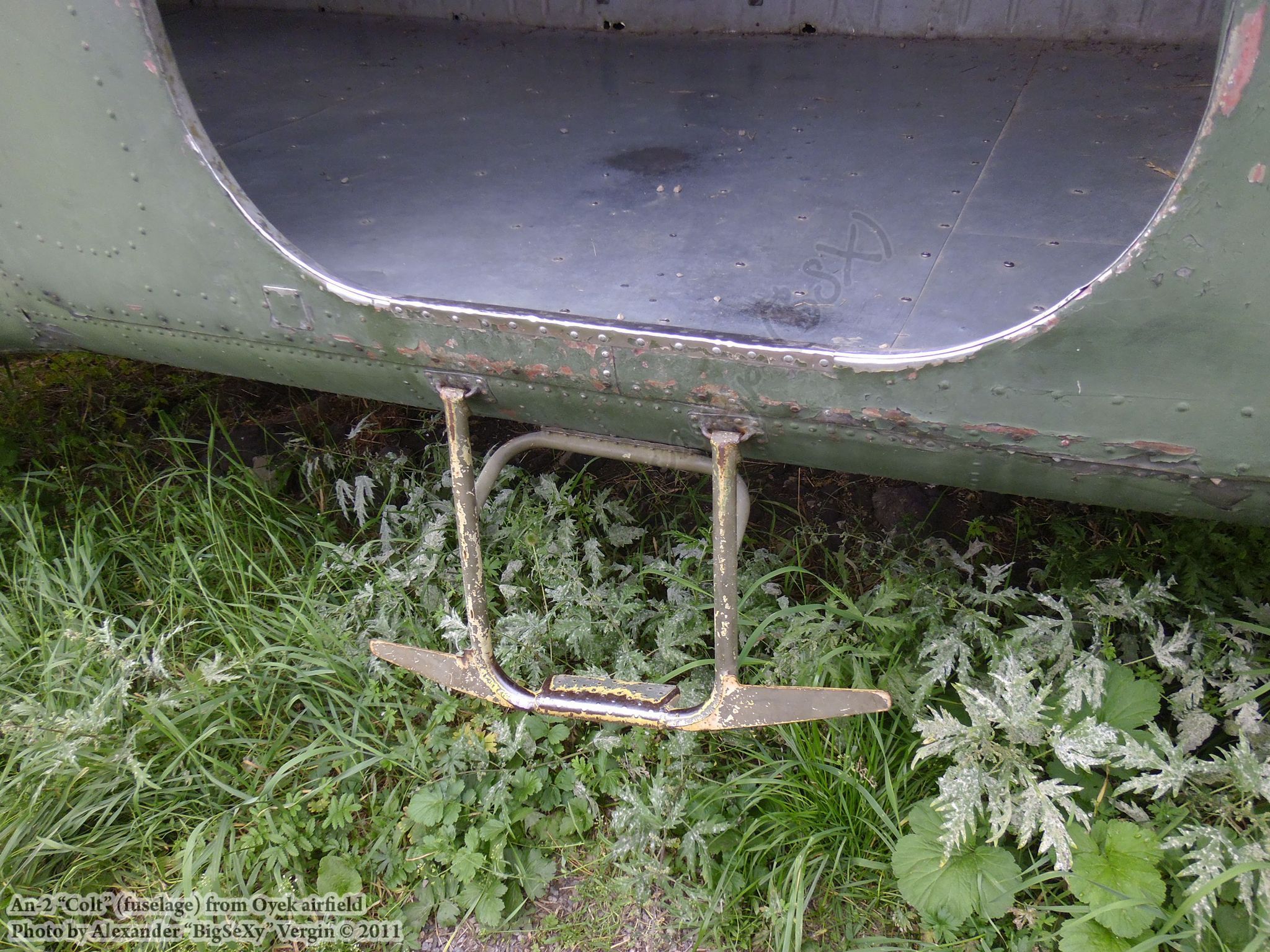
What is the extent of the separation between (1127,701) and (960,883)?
451 millimetres

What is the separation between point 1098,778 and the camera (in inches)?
63.5

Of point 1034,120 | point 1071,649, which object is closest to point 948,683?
point 1071,649

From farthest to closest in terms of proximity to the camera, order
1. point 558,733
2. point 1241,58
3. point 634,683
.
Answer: point 558,733
point 634,683
point 1241,58

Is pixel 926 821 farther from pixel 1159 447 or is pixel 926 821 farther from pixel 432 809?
pixel 432 809

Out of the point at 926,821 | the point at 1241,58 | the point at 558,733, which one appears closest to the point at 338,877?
the point at 558,733

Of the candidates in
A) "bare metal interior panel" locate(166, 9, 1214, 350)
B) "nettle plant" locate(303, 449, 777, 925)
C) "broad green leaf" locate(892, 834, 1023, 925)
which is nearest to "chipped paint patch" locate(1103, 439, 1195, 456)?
"bare metal interior panel" locate(166, 9, 1214, 350)

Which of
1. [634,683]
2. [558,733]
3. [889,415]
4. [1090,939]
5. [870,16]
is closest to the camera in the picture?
[889,415]

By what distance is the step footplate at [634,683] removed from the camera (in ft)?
4.66

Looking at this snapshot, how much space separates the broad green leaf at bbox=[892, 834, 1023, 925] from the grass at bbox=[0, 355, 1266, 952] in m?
0.10

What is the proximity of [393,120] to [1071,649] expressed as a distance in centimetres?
213

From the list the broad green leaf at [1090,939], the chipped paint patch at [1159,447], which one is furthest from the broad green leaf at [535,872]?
the chipped paint patch at [1159,447]

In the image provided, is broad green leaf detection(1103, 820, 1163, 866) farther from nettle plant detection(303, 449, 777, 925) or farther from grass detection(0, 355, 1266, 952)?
nettle plant detection(303, 449, 777, 925)

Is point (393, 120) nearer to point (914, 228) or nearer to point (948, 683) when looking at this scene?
point (914, 228)

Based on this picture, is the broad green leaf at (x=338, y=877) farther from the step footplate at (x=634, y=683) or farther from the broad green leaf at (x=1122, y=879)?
the broad green leaf at (x=1122, y=879)
